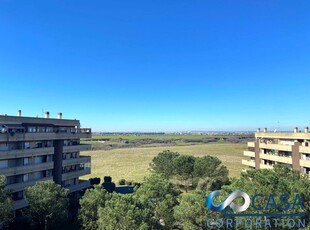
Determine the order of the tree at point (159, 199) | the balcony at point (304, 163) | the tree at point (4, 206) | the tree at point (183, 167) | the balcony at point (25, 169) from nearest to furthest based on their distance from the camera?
the tree at point (4, 206)
the tree at point (159, 199)
the balcony at point (25, 169)
the balcony at point (304, 163)
the tree at point (183, 167)

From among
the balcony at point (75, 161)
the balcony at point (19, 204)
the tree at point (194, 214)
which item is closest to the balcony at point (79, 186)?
the balcony at point (75, 161)

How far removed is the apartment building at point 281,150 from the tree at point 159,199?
90.2ft

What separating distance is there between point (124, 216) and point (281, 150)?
40.9m

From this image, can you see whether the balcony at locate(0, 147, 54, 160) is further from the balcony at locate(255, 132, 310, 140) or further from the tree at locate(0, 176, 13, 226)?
the balcony at locate(255, 132, 310, 140)

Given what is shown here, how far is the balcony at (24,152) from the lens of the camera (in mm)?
33938

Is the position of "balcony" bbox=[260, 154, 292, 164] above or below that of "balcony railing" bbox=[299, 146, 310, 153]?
below

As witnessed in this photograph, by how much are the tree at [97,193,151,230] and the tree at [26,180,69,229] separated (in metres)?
8.55

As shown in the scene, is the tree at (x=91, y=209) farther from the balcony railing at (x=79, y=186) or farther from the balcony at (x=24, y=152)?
the balcony railing at (x=79, y=186)

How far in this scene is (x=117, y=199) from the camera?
2517 cm

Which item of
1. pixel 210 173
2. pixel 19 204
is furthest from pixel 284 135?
pixel 19 204

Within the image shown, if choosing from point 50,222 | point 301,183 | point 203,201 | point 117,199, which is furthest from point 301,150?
point 50,222

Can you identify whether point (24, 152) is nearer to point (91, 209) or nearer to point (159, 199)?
point (91, 209)

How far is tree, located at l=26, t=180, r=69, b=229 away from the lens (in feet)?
98.8

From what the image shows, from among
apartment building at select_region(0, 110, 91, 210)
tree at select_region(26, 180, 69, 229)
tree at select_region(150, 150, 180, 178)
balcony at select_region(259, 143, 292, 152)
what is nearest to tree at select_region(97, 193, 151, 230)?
tree at select_region(26, 180, 69, 229)
